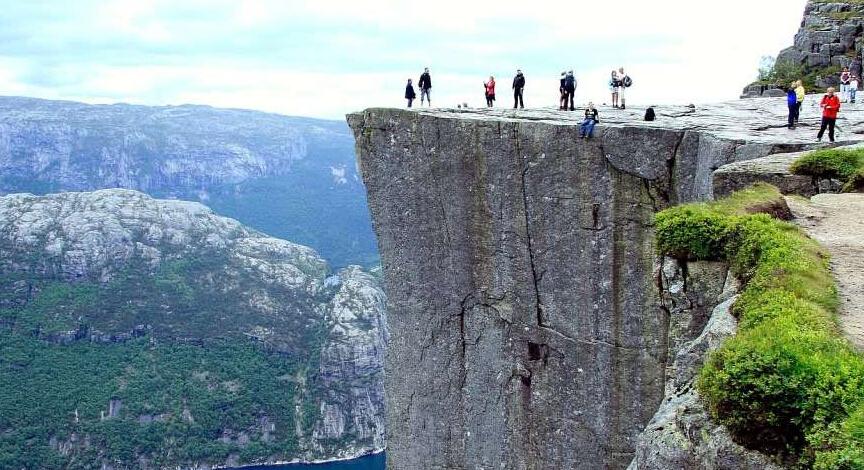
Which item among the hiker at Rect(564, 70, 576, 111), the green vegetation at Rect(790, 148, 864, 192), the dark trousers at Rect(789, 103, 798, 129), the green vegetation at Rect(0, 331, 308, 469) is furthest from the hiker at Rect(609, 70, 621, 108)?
the green vegetation at Rect(0, 331, 308, 469)

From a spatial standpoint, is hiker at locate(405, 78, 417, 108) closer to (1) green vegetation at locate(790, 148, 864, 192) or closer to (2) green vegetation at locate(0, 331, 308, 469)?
(1) green vegetation at locate(790, 148, 864, 192)

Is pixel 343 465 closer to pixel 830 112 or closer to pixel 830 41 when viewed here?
pixel 830 41

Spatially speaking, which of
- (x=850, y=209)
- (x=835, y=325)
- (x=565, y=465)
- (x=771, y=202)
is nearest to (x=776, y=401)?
(x=835, y=325)

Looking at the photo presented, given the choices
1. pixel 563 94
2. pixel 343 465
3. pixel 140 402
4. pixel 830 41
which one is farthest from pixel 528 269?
pixel 140 402

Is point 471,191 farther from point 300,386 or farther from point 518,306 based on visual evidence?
point 300,386

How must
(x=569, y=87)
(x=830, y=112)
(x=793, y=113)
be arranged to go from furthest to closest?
(x=569, y=87), (x=793, y=113), (x=830, y=112)

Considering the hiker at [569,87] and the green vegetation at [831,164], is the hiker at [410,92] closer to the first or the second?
the hiker at [569,87]
